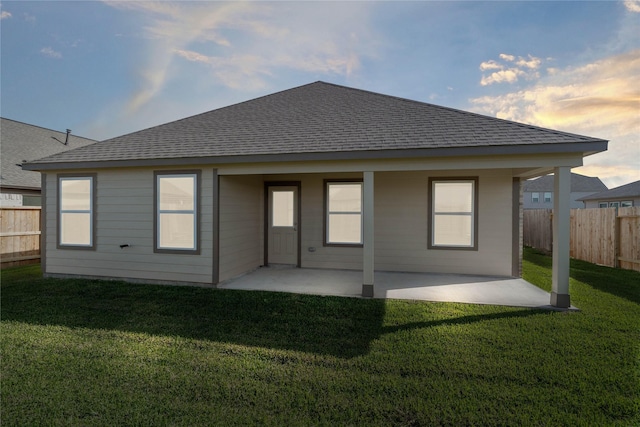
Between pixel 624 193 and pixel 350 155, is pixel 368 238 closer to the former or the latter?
pixel 350 155

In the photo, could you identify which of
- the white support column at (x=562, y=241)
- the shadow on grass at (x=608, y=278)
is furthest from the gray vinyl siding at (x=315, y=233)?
the shadow on grass at (x=608, y=278)

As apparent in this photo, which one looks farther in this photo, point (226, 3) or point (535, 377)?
point (226, 3)

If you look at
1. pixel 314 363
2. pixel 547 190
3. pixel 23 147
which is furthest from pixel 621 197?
pixel 23 147

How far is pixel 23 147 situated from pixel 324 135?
14081mm

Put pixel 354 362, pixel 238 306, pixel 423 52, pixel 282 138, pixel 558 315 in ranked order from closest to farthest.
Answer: pixel 354 362, pixel 558 315, pixel 238 306, pixel 282 138, pixel 423 52

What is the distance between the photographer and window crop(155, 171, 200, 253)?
6461 millimetres

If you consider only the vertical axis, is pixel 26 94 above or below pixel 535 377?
above

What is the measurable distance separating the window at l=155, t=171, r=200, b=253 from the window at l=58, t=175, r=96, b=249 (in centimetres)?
179

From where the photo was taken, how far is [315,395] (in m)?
2.60

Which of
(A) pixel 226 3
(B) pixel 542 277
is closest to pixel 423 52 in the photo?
(A) pixel 226 3

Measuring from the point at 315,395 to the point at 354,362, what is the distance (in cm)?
69

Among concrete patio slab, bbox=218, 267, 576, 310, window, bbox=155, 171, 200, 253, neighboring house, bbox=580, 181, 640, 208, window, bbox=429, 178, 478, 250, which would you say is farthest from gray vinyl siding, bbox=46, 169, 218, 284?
neighboring house, bbox=580, 181, 640, 208

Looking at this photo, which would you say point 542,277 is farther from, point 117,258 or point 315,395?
point 117,258

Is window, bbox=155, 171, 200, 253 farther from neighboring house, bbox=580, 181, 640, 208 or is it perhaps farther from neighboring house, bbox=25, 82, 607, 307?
neighboring house, bbox=580, 181, 640, 208
